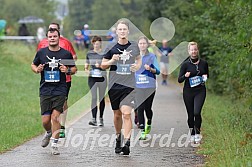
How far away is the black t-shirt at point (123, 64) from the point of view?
11484mm

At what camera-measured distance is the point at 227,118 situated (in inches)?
600

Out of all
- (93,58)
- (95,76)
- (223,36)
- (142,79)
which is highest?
(223,36)

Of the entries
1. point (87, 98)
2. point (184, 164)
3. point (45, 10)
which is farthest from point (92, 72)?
point (45, 10)

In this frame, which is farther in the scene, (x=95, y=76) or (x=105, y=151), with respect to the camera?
(x=95, y=76)

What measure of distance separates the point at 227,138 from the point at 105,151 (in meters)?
2.00

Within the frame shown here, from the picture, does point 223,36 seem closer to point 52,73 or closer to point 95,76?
point 95,76

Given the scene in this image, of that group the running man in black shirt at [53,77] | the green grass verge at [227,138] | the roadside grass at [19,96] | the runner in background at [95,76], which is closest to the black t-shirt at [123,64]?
the running man in black shirt at [53,77]

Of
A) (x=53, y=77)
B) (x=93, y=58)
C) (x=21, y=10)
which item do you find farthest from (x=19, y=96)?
(x=21, y=10)

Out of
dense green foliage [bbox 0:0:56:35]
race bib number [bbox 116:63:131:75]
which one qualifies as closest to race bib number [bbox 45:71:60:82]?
race bib number [bbox 116:63:131:75]

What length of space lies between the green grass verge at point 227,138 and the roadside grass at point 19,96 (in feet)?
11.0

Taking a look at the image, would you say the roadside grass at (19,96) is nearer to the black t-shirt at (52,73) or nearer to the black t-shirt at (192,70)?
the black t-shirt at (52,73)

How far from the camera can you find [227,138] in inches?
464

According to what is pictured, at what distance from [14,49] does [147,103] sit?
1027 inches

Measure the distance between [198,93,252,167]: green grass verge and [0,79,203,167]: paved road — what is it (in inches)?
12.9
